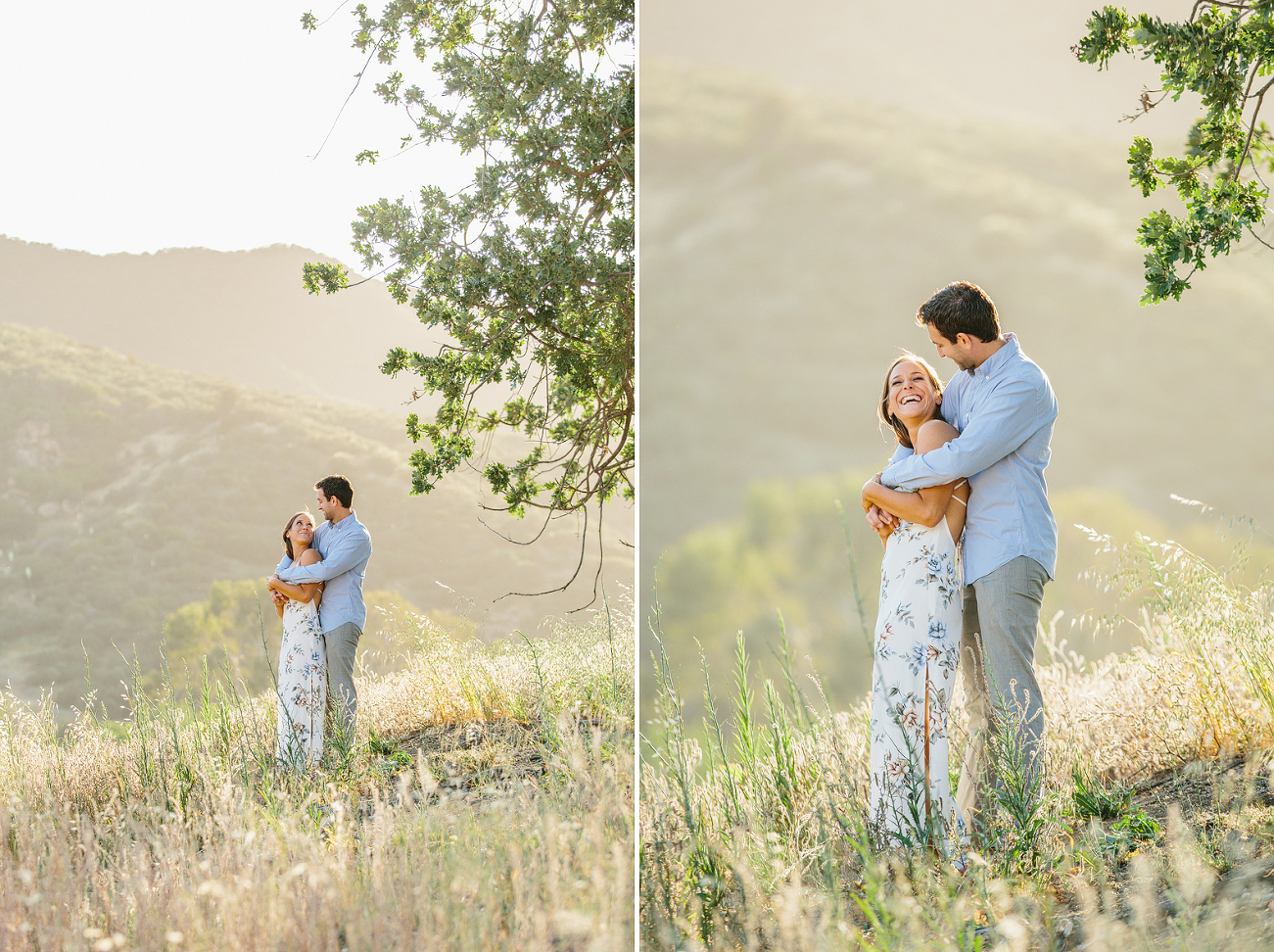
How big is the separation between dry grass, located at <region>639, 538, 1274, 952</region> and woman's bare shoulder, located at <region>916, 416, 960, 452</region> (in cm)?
82

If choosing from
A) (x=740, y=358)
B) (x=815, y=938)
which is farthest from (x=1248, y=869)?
(x=740, y=358)

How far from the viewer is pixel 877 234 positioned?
53.2 m

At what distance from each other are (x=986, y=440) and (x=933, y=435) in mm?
174

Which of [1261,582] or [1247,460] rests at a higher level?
[1247,460]

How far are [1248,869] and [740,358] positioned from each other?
44094mm

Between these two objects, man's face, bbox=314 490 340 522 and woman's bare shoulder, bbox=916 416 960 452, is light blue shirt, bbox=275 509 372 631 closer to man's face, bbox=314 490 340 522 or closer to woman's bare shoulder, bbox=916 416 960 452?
man's face, bbox=314 490 340 522

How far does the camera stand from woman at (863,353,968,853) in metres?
2.42

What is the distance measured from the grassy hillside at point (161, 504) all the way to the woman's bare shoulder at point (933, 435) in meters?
27.8

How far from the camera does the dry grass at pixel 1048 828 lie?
1.69 m

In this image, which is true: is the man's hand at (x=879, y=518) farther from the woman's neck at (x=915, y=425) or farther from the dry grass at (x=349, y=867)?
the dry grass at (x=349, y=867)

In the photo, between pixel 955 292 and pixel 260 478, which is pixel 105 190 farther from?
pixel 260 478

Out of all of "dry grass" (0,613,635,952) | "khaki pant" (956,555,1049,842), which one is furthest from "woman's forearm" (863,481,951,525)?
"dry grass" (0,613,635,952)

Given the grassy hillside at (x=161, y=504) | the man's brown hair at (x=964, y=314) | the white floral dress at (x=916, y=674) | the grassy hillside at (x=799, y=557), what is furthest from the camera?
the grassy hillside at (x=161, y=504)

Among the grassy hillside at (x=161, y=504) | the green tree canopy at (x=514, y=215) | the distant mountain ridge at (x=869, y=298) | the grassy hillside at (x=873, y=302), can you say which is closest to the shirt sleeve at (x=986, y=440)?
the green tree canopy at (x=514, y=215)
